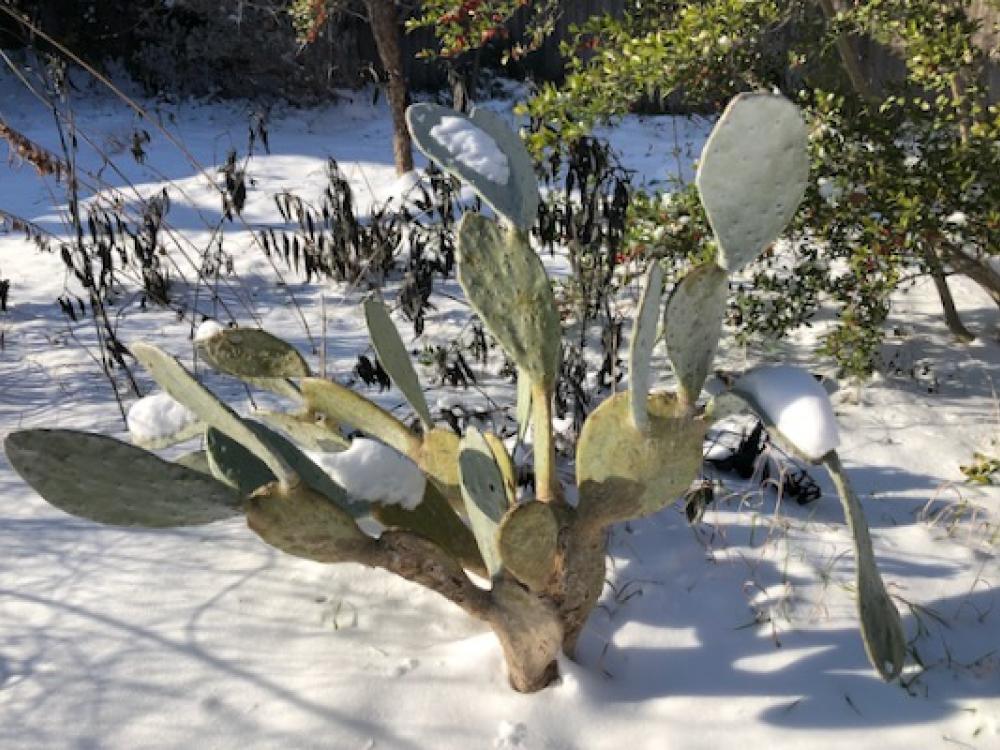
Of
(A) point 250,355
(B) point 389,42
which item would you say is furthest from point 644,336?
(B) point 389,42

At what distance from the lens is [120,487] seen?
1126mm

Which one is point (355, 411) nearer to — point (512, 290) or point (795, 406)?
point (512, 290)

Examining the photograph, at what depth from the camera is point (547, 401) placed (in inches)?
54.4

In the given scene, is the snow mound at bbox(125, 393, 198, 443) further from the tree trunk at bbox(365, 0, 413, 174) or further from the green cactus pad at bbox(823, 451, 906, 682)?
Result: the tree trunk at bbox(365, 0, 413, 174)

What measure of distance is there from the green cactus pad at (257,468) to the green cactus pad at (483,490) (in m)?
0.15

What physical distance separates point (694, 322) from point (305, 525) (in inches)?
23.6

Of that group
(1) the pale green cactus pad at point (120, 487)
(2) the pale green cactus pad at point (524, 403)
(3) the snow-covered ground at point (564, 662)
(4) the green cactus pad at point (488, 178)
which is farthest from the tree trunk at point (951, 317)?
(1) the pale green cactus pad at point (120, 487)

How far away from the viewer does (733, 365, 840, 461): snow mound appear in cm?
111

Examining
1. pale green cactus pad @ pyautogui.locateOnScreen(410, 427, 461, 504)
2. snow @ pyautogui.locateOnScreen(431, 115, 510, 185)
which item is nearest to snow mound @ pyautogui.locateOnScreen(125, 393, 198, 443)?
pale green cactus pad @ pyautogui.locateOnScreen(410, 427, 461, 504)

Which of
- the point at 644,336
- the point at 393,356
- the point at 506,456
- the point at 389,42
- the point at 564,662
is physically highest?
the point at 389,42

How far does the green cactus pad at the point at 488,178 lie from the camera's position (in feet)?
4.24

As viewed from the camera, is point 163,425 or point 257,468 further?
point 163,425

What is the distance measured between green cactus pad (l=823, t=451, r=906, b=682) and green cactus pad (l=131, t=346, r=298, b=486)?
2.35 ft

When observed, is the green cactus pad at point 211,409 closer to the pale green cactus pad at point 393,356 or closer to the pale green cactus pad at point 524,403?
the pale green cactus pad at point 393,356
